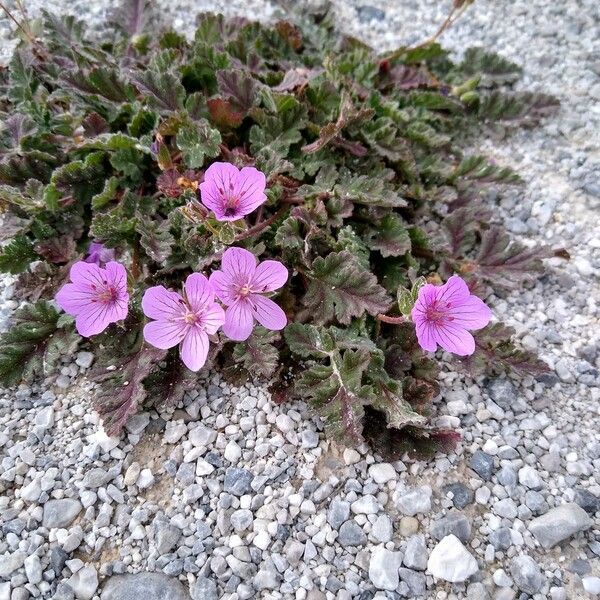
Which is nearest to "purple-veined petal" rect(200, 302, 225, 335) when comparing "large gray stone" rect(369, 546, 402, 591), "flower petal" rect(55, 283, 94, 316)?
"flower petal" rect(55, 283, 94, 316)

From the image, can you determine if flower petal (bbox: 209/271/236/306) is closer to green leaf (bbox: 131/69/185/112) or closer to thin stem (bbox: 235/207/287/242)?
thin stem (bbox: 235/207/287/242)

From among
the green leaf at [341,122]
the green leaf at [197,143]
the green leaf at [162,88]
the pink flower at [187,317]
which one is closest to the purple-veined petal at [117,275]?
the pink flower at [187,317]

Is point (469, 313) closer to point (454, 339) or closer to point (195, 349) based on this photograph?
point (454, 339)

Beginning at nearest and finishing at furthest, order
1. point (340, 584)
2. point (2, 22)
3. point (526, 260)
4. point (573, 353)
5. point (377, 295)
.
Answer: point (340, 584) → point (377, 295) → point (573, 353) → point (526, 260) → point (2, 22)

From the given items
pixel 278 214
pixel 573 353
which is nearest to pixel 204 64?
pixel 278 214

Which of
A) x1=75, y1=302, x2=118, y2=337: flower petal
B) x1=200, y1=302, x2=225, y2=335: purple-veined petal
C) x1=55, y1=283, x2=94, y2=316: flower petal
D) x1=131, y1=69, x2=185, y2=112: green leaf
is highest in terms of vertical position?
x1=131, y1=69, x2=185, y2=112: green leaf

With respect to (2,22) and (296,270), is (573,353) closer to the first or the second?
(296,270)

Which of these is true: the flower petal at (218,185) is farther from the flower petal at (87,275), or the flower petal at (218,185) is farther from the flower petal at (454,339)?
the flower petal at (454,339)
